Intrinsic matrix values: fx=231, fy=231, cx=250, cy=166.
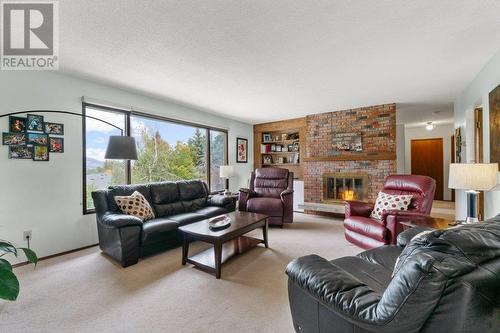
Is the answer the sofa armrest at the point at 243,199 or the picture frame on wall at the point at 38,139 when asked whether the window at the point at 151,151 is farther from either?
the sofa armrest at the point at 243,199

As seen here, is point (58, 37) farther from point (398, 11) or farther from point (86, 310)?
point (398, 11)

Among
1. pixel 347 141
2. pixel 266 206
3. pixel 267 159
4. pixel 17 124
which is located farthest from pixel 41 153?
pixel 347 141

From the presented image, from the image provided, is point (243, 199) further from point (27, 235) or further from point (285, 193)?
point (27, 235)

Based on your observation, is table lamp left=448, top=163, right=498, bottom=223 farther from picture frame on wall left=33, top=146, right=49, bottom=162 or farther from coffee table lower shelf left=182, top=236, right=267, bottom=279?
picture frame on wall left=33, top=146, right=49, bottom=162

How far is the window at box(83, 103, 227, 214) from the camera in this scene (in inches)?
134

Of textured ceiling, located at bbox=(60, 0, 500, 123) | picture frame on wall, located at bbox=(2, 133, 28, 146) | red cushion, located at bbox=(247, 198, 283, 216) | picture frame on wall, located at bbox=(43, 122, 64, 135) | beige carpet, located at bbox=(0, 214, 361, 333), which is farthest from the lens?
red cushion, located at bbox=(247, 198, 283, 216)

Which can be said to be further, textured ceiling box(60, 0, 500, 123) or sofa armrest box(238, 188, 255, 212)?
sofa armrest box(238, 188, 255, 212)

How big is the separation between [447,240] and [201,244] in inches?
119

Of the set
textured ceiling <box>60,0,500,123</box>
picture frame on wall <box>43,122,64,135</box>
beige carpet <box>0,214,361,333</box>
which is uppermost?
textured ceiling <box>60,0,500,123</box>

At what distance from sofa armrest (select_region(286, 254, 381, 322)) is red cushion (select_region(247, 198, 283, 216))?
8.96ft

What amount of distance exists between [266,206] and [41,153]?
3.30m

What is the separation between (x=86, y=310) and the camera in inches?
72.3

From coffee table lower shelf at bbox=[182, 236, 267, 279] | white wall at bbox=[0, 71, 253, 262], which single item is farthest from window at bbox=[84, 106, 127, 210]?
coffee table lower shelf at bbox=[182, 236, 267, 279]

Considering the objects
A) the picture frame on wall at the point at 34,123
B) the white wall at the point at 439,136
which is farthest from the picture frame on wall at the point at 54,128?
the white wall at the point at 439,136
